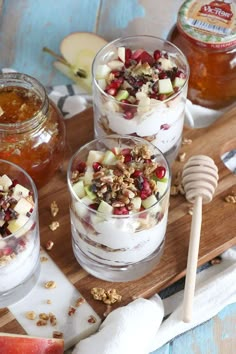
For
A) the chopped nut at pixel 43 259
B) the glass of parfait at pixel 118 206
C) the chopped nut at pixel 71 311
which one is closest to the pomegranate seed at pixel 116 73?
the glass of parfait at pixel 118 206

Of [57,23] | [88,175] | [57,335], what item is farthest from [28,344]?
[57,23]

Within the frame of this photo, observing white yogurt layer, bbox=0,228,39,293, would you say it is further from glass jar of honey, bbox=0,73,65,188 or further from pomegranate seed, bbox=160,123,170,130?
pomegranate seed, bbox=160,123,170,130

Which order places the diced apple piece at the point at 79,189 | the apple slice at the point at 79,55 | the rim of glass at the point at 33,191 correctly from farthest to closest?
the apple slice at the point at 79,55 → the diced apple piece at the point at 79,189 → the rim of glass at the point at 33,191

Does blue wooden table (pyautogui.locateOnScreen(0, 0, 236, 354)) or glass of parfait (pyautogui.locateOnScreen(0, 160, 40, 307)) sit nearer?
glass of parfait (pyautogui.locateOnScreen(0, 160, 40, 307))

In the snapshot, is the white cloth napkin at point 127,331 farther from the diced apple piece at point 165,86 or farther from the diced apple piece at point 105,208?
the diced apple piece at point 165,86

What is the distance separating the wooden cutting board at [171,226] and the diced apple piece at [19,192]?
27 cm

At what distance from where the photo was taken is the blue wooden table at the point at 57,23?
2.94 m

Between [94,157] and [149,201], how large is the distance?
0.21 m

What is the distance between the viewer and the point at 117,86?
228 cm

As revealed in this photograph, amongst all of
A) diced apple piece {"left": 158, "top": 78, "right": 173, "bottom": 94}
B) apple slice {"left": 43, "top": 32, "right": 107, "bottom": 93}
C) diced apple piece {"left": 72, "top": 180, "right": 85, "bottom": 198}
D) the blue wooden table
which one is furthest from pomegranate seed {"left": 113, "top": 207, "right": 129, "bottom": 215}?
the blue wooden table

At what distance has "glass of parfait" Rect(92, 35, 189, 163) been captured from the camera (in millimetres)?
2223

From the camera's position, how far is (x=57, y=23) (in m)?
3.06

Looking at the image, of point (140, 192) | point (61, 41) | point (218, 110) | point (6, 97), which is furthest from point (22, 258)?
point (61, 41)

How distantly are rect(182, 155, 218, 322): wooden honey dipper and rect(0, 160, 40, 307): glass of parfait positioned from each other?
1.34 ft
